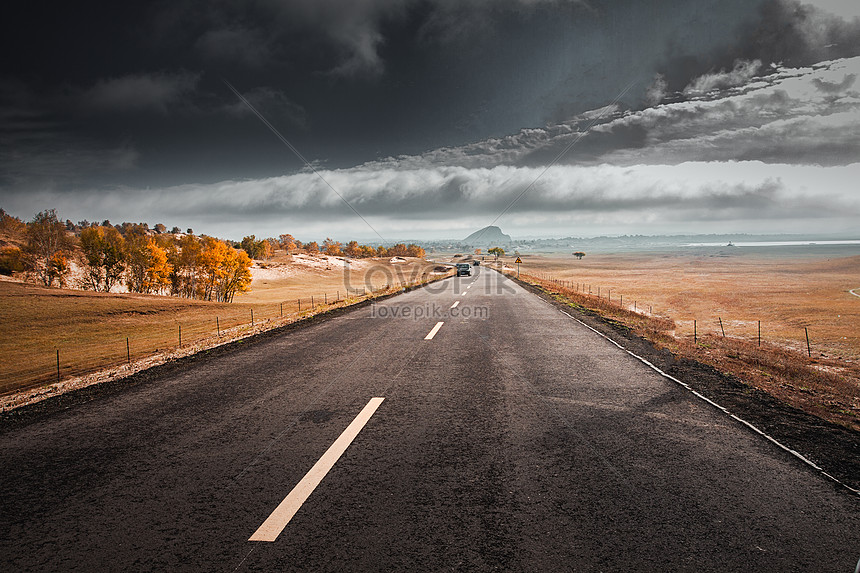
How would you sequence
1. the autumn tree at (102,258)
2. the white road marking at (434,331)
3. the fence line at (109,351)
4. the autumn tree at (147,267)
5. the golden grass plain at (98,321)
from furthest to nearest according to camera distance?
the autumn tree at (102,258)
the autumn tree at (147,267)
the golden grass plain at (98,321)
the white road marking at (434,331)
the fence line at (109,351)

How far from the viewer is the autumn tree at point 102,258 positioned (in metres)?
70.7

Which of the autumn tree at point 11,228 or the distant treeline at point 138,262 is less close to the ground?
the autumn tree at point 11,228

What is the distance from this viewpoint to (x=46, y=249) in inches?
2995

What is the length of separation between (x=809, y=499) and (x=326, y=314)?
1663cm

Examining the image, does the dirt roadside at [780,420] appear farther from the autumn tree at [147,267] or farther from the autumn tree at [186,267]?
the autumn tree at [147,267]

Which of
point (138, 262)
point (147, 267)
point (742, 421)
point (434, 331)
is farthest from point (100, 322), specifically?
point (138, 262)

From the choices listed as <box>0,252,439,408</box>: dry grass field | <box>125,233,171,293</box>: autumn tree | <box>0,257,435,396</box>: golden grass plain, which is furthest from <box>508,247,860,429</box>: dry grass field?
<box>125,233,171,293</box>: autumn tree

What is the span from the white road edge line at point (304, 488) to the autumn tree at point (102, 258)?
86.1 meters

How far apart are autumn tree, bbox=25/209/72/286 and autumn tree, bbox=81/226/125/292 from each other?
659cm

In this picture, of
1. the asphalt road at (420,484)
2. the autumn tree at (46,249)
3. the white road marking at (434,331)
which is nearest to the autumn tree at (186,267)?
the autumn tree at (46,249)

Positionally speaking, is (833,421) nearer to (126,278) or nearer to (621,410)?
(621,410)

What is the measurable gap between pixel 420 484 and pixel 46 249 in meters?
104

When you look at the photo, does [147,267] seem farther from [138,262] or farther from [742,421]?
[742,421]

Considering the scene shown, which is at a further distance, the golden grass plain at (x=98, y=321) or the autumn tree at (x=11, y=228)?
the autumn tree at (x=11, y=228)
